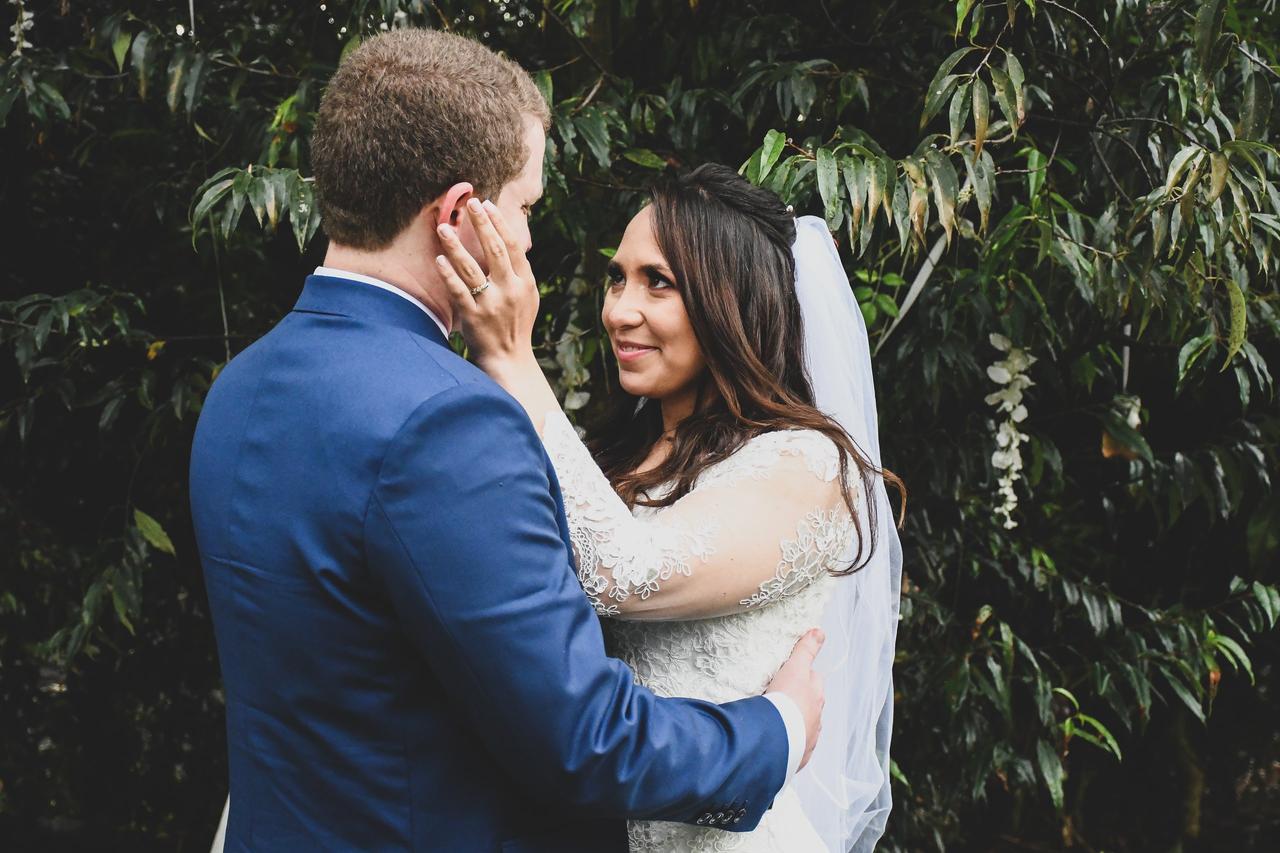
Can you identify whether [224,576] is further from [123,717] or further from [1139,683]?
[123,717]

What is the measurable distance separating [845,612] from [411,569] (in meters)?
1.14

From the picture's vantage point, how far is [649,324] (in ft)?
6.47

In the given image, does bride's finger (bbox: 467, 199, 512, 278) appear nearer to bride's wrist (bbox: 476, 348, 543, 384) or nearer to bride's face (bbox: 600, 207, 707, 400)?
bride's wrist (bbox: 476, 348, 543, 384)

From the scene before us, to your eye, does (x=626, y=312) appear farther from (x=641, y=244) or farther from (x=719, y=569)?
(x=719, y=569)

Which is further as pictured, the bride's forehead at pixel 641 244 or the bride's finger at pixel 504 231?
the bride's forehead at pixel 641 244

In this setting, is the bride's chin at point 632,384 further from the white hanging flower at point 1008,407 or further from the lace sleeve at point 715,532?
the white hanging flower at point 1008,407

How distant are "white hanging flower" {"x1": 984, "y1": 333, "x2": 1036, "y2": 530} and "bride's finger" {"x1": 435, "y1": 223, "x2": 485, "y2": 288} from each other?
164 cm

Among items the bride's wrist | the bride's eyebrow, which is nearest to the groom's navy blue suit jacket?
the bride's wrist

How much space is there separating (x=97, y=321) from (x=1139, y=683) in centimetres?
274

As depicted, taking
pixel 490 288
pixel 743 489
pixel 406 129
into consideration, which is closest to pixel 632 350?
pixel 743 489

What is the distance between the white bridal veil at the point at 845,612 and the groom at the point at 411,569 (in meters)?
0.72

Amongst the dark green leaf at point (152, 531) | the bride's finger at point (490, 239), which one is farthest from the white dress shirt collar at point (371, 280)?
the dark green leaf at point (152, 531)

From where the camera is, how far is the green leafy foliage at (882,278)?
223 centimetres

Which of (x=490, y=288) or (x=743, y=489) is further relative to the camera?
(x=743, y=489)
